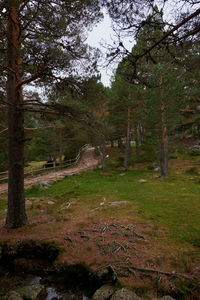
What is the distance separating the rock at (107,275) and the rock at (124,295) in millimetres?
411

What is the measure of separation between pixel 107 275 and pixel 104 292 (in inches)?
14.9

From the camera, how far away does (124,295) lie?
3.31 metres

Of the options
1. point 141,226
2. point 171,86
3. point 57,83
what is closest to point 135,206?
point 141,226

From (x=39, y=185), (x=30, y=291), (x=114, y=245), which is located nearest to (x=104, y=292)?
(x=114, y=245)

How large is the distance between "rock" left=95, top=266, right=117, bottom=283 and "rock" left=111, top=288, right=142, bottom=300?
411 mm

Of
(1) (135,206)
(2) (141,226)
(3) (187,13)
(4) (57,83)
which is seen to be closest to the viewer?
(3) (187,13)

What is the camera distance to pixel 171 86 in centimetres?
1446

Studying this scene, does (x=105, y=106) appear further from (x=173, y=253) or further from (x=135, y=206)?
(x=173, y=253)

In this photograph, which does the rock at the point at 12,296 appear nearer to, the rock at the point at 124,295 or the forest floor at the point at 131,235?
the forest floor at the point at 131,235

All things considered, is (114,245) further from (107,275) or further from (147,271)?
(147,271)

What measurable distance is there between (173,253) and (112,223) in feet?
7.23

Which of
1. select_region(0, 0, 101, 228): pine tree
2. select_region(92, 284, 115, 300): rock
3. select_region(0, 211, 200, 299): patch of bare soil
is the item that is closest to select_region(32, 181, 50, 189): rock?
select_region(0, 211, 200, 299): patch of bare soil

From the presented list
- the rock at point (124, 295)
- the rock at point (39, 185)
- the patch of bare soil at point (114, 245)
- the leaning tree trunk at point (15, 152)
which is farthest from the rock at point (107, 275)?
the rock at point (39, 185)

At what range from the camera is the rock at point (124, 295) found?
3240mm
